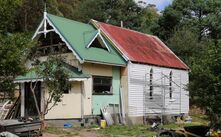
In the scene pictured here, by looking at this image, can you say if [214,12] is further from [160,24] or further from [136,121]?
[136,121]

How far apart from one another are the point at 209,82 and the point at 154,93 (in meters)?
15.9

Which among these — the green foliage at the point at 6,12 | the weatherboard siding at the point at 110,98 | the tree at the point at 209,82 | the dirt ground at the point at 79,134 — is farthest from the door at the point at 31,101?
the green foliage at the point at 6,12

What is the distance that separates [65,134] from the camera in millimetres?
22203

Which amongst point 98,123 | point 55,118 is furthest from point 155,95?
point 55,118

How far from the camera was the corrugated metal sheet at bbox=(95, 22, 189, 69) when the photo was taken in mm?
31734

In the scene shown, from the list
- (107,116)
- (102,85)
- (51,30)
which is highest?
(51,30)

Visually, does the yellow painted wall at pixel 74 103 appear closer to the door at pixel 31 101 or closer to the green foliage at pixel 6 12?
the door at pixel 31 101

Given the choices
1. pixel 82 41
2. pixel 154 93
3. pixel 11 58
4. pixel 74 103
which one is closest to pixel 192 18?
pixel 154 93

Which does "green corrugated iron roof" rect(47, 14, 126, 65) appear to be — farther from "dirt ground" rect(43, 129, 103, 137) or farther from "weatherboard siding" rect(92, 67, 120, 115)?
"dirt ground" rect(43, 129, 103, 137)

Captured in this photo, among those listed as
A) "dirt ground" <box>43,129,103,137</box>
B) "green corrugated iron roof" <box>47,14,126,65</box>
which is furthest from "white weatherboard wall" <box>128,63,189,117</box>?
"dirt ground" <box>43,129,103,137</box>

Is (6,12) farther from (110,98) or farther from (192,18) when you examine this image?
(192,18)

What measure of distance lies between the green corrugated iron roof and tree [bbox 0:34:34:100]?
1167 centimetres

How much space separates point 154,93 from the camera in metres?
33.5

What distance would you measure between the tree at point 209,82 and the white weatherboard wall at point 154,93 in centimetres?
973
